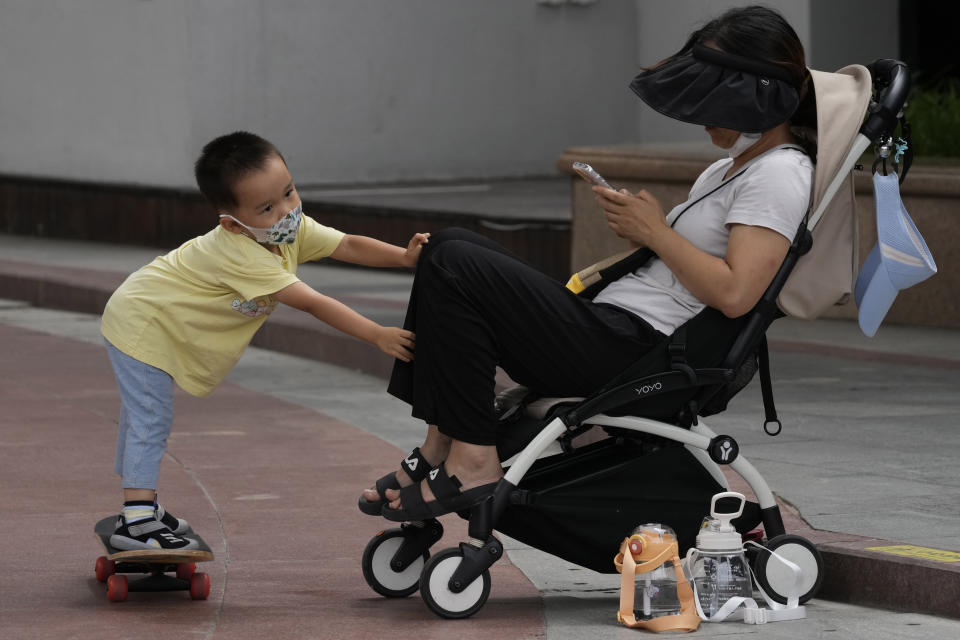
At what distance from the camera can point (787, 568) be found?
4301mm

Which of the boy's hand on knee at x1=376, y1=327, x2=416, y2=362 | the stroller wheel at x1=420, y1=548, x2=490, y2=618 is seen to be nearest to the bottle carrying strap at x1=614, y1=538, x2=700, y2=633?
the stroller wheel at x1=420, y1=548, x2=490, y2=618

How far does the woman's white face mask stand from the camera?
446 cm

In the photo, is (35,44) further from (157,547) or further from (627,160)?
(157,547)

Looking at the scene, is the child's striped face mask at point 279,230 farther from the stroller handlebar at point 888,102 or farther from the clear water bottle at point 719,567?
the stroller handlebar at point 888,102

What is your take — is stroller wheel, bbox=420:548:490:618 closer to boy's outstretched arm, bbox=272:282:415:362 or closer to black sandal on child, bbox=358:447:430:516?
black sandal on child, bbox=358:447:430:516

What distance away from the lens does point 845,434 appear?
6.62m

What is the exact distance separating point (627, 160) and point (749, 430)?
455cm

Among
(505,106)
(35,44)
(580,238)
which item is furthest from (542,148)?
(580,238)

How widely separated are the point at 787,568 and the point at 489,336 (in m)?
0.92

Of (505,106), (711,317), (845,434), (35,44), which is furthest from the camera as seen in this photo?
(505,106)

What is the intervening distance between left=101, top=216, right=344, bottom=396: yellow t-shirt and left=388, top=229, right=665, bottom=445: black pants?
44 centimetres

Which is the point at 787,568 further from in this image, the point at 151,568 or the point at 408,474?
the point at 151,568

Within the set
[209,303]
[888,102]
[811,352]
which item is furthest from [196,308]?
[811,352]

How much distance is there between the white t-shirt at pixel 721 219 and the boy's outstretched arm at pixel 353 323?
0.53 meters
